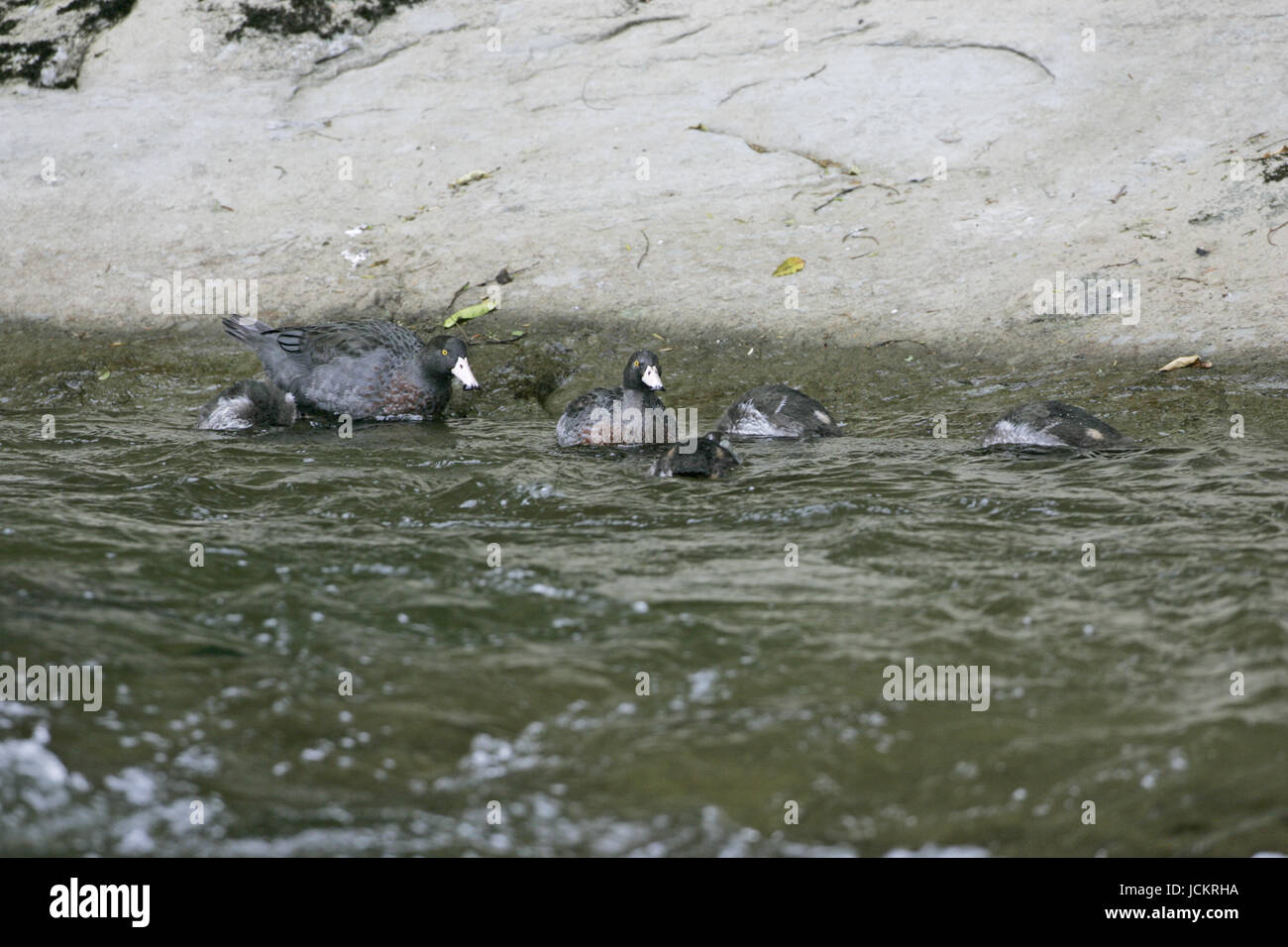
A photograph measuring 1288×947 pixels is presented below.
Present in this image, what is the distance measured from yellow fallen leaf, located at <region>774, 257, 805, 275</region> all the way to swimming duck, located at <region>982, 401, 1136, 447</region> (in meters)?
2.60

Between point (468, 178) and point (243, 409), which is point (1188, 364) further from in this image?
point (468, 178)

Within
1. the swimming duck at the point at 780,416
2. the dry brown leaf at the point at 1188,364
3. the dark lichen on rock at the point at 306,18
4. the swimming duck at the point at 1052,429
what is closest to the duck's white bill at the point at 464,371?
the swimming duck at the point at 780,416

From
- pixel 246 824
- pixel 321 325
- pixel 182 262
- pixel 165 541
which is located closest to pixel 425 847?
pixel 246 824

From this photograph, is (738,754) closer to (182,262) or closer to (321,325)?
(321,325)

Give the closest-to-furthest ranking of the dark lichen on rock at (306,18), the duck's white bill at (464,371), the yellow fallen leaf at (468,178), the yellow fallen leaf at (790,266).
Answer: the duck's white bill at (464,371) → the yellow fallen leaf at (790,266) → the yellow fallen leaf at (468,178) → the dark lichen on rock at (306,18)

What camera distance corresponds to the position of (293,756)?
3.57 metres

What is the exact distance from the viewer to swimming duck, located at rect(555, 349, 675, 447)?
706 centimetres

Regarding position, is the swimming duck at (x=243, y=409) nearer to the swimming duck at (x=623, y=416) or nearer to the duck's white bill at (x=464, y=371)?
the duck's white bill at (x=464, y=371)

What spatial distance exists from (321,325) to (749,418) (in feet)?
9.93

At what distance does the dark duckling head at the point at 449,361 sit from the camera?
25.3 ft

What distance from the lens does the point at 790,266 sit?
8.82m

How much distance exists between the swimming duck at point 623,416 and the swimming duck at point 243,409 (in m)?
1.81

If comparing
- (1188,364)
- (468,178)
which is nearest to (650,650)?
(1188,364)

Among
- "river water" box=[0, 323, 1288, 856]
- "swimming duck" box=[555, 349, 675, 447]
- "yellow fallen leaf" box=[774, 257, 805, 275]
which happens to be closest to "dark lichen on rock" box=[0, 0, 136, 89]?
"river water" box=[0, 323, 1288, 856]
